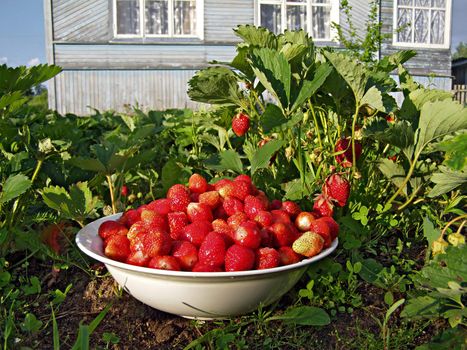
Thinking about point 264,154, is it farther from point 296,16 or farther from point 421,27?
point 421,27

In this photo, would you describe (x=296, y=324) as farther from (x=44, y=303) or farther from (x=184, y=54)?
(x=184, y=54)

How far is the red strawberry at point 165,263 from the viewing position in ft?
4.30

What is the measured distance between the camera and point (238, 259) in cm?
130

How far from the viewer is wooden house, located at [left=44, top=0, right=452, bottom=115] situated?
10.5m

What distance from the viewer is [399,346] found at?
4.61ft

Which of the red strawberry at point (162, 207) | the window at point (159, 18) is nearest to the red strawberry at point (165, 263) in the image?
the red strawberry at point (162, 207)

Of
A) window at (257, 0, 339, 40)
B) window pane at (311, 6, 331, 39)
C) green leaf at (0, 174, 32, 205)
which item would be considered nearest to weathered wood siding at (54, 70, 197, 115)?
window at (257, 0, 339, 40)

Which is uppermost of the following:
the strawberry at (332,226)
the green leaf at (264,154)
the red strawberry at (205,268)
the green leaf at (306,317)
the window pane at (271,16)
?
the window pane at (271,16)

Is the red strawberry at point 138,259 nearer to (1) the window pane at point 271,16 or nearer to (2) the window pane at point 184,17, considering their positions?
(2) the window pane at point 184,17

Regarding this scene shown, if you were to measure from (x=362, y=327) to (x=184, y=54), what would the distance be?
9953 millimetres

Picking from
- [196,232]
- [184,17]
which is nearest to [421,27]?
[184,17]

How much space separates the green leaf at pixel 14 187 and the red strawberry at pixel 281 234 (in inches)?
31.9

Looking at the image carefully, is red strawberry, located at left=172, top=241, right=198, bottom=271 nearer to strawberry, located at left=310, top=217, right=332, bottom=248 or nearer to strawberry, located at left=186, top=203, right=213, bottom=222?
strawberry, located at left=186, top=203, right=213, bottom=222

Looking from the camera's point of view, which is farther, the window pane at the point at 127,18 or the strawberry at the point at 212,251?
the window pane at the point at 127,18
